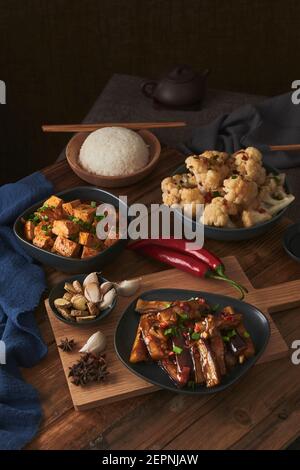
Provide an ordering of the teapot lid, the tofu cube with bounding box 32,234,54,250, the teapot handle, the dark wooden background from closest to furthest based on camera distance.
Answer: the tofu cube with bounding box 32,234,54,250 < the teapot lid < the teapot handle < the dark wooden background

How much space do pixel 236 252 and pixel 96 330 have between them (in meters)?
0.52

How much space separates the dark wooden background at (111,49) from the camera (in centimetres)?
326

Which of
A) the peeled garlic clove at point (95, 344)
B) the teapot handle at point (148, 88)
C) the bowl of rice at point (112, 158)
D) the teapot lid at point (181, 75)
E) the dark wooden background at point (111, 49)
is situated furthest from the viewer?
the dark wooden background at point (111, 49)

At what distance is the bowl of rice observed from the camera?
7.15 feet

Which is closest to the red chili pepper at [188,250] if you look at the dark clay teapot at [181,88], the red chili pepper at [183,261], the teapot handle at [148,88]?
the red chili pepper at [183,261]

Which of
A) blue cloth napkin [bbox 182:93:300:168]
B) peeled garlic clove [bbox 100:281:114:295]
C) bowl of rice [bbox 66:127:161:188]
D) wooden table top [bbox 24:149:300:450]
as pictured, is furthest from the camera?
blue cloth napkin [bbox 182:93:300:168]

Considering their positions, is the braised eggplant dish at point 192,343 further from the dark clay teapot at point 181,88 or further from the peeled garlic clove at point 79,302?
the dark clay teapot at point 181,88

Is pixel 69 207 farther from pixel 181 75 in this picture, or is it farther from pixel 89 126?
pixel 181 75

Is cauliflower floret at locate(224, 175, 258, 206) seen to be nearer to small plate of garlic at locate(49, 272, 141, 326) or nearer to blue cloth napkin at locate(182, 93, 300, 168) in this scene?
small plate of garlic at locate(49, 272, 141, 326)

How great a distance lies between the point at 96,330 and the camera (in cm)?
170

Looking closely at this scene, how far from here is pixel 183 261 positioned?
6.15 feet

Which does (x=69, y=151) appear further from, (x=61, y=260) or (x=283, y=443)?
(x=283, y=443)

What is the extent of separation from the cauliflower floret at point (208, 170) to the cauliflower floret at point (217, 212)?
0.06 meters

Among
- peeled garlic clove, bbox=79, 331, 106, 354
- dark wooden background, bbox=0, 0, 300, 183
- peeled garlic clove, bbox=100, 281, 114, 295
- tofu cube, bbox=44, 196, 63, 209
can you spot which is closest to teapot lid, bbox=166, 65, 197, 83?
dark wooden background, bbox=0, 0, 300, 183
